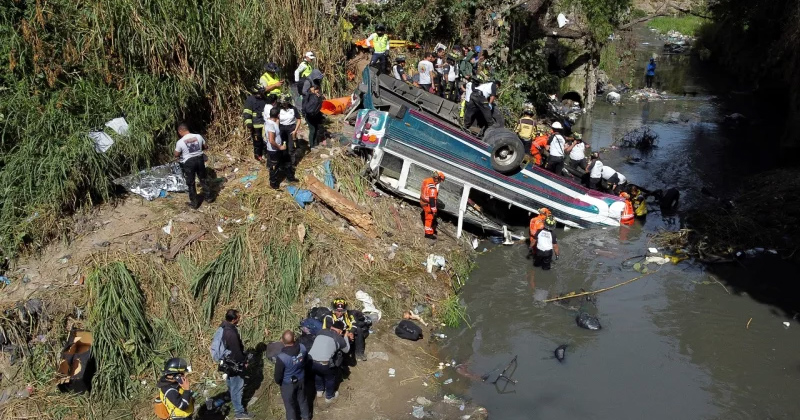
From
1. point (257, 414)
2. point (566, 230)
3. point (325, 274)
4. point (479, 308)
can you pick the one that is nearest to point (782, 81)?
point (566, 230)

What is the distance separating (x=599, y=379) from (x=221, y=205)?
19.5 ft

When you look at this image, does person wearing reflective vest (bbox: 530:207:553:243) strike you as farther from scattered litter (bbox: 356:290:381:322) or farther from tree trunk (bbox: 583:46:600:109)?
tree trunk (bbox: 583:46:600:109)

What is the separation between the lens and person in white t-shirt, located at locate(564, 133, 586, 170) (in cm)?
1260

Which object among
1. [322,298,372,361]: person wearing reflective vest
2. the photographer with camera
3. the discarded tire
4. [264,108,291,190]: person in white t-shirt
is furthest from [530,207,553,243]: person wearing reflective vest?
the photographer with camera

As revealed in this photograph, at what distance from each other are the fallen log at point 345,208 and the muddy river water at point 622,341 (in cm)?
190

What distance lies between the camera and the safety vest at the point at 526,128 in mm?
11828

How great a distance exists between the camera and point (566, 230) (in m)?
11.9

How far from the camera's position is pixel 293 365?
654cm

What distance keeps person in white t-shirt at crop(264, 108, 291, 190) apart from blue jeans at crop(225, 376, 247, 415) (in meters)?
3.65

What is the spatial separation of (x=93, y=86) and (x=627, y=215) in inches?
383

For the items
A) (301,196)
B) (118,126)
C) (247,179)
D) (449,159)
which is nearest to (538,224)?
(449,159)

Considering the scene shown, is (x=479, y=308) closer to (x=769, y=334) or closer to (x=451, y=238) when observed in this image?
(x=451, y=238)

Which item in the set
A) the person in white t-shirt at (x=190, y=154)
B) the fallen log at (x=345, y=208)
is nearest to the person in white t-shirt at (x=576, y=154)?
the fallen log at (x=345, y=208)

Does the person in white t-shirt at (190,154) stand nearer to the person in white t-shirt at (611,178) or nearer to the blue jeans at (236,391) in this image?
the blue jeans at (236,391)
